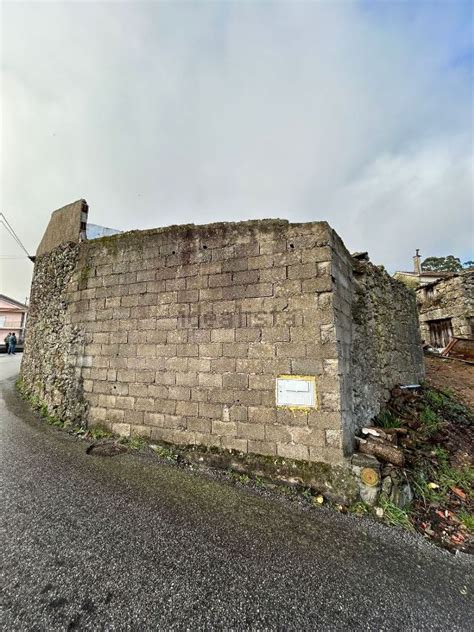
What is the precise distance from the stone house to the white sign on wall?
9643 millimetres

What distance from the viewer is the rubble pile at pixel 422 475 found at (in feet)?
8.87

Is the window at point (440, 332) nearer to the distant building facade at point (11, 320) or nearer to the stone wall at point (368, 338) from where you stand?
the stone wall at point (368, 338)

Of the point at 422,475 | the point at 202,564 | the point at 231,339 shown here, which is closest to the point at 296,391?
the point at 231,339

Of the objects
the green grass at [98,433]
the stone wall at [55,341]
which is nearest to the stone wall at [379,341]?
the green grass at [98,433]

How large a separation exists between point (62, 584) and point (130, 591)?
0.45m

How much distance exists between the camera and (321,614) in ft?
5.57

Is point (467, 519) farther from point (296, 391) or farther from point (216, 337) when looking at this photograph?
point (216, 337)

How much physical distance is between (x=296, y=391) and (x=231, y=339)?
3.42ft

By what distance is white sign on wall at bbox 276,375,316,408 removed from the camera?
127 inches

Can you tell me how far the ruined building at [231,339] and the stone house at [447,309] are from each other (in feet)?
21.7

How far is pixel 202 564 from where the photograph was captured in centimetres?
204

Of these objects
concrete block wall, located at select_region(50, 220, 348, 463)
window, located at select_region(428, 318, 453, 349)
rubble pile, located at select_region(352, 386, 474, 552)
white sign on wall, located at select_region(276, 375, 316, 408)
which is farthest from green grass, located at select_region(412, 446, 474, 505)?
window, located at select_region(428, 318, 453, 349)

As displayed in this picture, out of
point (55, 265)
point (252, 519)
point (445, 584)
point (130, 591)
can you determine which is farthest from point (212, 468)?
point (55, 265)

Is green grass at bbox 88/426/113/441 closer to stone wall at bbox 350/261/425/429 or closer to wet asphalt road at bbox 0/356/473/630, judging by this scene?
wet asphalt road at bbox 0/356/473/630
